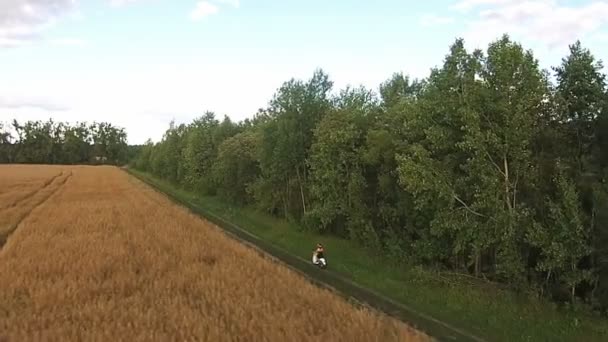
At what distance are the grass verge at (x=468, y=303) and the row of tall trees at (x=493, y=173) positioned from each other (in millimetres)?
816

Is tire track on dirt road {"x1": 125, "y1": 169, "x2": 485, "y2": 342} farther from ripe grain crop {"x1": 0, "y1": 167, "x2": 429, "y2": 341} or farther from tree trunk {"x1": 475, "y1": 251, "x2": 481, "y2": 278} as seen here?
tree trunk {"x1": 475, "y1": 251, "x2": 481, "y2": 278}

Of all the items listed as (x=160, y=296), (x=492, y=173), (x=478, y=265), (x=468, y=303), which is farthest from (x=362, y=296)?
(x=160, y=296)

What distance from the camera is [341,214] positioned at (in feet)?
101

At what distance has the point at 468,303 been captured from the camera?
17359mm

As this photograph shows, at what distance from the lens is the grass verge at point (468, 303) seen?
14586 millimetres

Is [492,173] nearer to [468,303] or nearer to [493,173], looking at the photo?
[493,173]

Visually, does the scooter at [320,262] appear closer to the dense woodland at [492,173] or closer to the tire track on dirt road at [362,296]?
the tire track on dirt road at [362,296]

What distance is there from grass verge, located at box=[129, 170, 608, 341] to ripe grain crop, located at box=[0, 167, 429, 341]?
140 inches

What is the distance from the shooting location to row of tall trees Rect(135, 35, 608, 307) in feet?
52.7

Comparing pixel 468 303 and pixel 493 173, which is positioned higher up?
pixel 493 173

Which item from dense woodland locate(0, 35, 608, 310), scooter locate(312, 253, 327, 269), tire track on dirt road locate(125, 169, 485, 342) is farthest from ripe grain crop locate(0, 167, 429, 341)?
dense woodland locate(0, 35, 608, 310)

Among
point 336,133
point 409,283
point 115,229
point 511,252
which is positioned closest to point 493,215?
point 511,252

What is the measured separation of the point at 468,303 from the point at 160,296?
945cm

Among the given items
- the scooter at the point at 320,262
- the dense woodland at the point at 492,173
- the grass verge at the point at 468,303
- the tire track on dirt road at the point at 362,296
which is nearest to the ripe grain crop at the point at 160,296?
the tire track on dirt road at the point at 362,296
